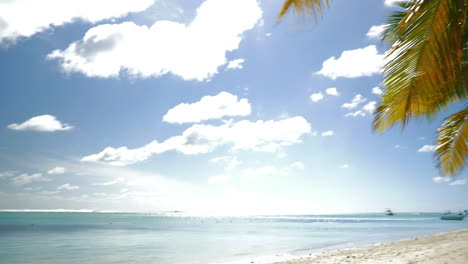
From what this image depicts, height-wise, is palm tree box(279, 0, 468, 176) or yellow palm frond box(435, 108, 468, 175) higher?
palm tree box(279, 0, 468, 176)

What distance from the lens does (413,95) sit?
341 cm

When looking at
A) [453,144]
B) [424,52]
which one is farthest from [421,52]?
[453,144]

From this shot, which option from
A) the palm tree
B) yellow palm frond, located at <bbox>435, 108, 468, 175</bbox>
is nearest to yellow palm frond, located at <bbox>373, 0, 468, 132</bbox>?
the palm tree

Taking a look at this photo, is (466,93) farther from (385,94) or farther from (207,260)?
(207,260)

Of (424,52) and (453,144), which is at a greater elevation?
(424,52)

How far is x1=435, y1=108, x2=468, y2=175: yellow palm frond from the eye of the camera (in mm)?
5051

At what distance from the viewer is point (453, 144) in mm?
5191

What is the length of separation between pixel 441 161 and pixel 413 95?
2.65 metres

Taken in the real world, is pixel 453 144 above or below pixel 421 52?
below

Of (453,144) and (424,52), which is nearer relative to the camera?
(424,52)

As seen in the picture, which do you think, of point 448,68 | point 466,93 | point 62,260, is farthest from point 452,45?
point 62,260

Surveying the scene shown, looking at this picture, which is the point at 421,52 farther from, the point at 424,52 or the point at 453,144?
the point at 453,144

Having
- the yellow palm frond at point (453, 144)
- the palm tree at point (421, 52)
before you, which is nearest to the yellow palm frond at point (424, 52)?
the palm tree at point (421, 52)

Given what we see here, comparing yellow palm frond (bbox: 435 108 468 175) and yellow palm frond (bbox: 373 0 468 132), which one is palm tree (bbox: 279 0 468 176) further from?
yellow palm frond (bbox: 435 108 468 175)
